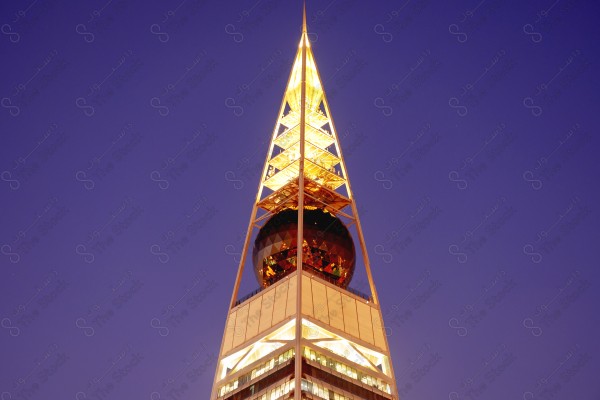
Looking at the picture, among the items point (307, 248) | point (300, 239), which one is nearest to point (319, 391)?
point (300, 239)

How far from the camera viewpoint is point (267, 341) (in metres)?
102

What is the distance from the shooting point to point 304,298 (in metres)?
104

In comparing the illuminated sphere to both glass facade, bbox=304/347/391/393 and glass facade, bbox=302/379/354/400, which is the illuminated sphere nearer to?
glass facade, bbox=304/347/391/393

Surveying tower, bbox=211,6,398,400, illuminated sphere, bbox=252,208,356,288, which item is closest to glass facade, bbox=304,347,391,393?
tower, bbox=211,6,398,400

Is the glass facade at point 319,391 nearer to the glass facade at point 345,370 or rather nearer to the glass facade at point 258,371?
the glass facade at point 345,370

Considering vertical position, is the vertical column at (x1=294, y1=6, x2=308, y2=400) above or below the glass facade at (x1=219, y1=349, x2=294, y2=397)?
above

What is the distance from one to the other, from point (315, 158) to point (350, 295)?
2997 centimetres

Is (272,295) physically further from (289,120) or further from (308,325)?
(289,120)

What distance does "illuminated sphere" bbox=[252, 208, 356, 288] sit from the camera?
120m

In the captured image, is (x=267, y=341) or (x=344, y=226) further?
(x=344, y=226)

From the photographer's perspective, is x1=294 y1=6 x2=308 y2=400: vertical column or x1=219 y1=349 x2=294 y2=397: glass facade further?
x1=219 y1=349 x2=294 y2=397: glass facade

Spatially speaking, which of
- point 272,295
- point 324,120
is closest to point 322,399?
point 272,295

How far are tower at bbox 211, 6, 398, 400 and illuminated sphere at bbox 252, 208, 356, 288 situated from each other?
0.17 meters

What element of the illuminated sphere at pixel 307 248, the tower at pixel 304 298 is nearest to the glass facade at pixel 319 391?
the tower at pixel 304 298
